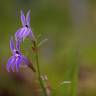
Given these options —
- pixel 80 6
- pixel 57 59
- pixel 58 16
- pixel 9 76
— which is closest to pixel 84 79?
pixel 9 76

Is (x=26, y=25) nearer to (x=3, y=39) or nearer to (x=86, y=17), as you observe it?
(x=3, y=39)

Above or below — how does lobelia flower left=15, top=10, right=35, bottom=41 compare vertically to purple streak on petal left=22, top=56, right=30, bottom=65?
above

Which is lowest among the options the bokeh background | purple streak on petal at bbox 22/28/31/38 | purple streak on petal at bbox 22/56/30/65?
the bokeh background

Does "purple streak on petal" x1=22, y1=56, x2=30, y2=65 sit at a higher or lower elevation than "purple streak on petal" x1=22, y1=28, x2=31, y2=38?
lower

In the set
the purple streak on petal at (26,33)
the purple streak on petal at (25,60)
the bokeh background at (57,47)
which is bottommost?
the bokeh background at (57,47)

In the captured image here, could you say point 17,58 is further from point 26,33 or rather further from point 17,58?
point 26,33

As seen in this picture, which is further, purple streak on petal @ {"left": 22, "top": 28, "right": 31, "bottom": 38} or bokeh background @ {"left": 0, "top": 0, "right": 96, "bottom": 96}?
bokeh background @ {"left": 0, "top": 0, "right": 96, "bottom": 96}

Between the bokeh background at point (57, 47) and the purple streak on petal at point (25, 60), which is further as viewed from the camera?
the bokeh background at point (57, 47)

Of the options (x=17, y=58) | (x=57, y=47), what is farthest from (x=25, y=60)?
(x=57, y=47)

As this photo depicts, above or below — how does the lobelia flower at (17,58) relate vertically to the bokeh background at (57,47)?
above
